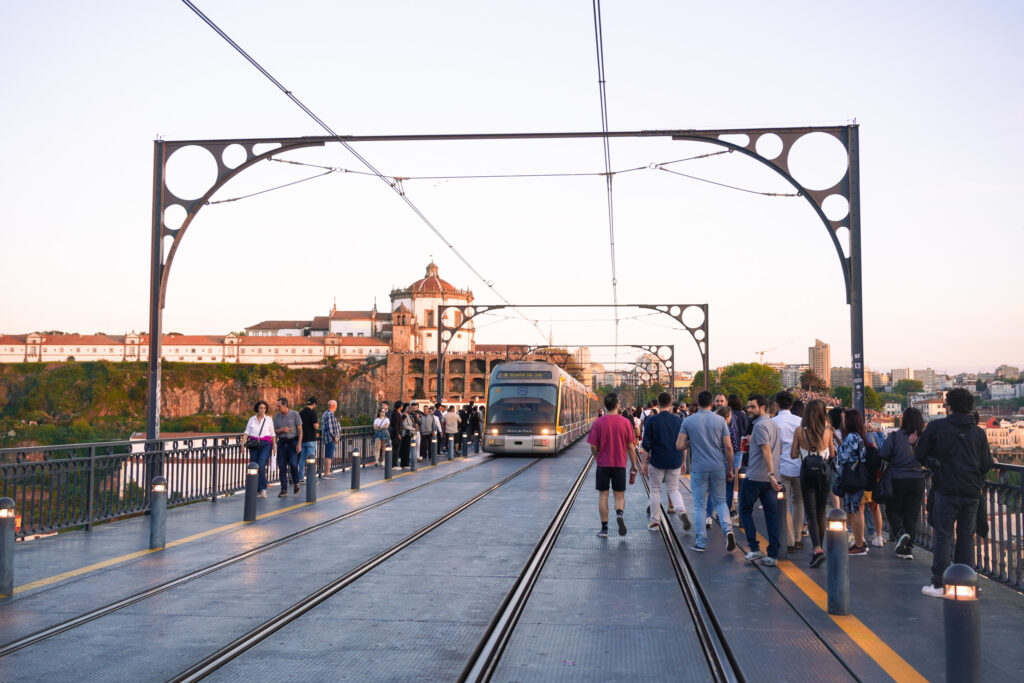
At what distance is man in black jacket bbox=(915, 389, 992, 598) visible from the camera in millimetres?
7176

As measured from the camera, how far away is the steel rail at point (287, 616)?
5.30 m

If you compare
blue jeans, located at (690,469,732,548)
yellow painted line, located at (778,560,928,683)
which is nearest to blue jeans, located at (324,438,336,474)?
blue jeans, located at (690,469,732,548)

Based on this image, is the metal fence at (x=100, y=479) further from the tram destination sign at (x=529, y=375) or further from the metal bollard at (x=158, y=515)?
the tram destination sign at (x=529, y=375)

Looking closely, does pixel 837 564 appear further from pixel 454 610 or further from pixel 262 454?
pixel 262 454

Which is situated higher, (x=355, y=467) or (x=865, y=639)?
(x=355, y=467)

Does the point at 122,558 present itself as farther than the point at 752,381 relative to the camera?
No

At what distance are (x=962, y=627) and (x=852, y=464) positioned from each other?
479 cm

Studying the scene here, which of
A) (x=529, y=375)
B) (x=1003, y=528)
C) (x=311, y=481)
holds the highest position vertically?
(x=529, y=375)

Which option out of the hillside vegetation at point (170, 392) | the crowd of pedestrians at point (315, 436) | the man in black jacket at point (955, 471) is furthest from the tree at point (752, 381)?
the man in black jacket at point (955, 471)

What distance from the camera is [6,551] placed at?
24.2 ft

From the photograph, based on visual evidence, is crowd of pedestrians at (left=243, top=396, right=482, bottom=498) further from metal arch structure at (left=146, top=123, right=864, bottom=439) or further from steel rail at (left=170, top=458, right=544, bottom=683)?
steel rail at (left=170, top=458, right=544, bottom=683)

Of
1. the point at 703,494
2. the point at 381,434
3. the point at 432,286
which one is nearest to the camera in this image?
the point at 703,494

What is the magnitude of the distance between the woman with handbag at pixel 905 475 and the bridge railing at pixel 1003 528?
771 millimetres

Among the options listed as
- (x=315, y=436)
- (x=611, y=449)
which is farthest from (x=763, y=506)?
(x=315, y=436)
